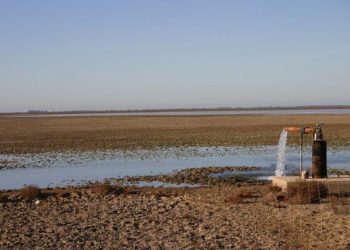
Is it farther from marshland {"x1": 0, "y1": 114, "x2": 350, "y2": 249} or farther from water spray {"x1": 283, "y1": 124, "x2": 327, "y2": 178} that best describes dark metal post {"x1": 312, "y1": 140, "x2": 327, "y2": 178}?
marshland {"x1": 0, "y1": 114, "x2": 350, "y2": 249}

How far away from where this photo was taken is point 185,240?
36.0 ft

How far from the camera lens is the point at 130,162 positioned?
2839cm

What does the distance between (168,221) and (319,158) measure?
5.40 metres

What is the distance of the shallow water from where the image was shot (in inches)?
919

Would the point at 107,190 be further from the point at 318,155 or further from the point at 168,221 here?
the point at 318,155

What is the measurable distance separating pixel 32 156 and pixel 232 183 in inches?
627

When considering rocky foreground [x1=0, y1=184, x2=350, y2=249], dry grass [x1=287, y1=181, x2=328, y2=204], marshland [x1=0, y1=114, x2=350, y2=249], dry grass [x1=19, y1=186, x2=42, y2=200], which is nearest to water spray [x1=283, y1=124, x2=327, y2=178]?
dry grass [x1=287, y1=181, x2=328, y2=204]

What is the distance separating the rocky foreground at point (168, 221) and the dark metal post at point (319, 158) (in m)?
1.39

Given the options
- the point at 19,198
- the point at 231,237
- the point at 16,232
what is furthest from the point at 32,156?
the point at 231,237

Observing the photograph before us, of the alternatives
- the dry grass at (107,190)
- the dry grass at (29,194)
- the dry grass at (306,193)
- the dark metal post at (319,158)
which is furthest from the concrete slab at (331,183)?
the dry grass at (29,194)

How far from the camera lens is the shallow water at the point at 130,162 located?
23.3 meters

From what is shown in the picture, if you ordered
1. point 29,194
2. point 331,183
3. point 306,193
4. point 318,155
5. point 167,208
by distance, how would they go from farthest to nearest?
1. point 29,194
2. point 318,155
3. point 331,183
4. point 306,193
5. point 167,208

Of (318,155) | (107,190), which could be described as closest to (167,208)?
(107,190)

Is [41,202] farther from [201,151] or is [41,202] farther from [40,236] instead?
[201,151]
